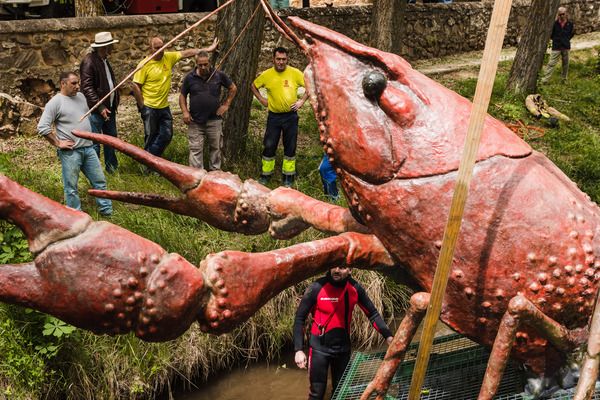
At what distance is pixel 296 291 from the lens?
654cm

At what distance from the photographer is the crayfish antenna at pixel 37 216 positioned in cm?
217

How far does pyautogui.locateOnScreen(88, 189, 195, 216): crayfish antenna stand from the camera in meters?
2.86

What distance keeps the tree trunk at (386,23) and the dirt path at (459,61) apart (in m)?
2.95

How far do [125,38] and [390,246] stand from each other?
29.0ft

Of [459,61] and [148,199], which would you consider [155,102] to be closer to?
[148,199]

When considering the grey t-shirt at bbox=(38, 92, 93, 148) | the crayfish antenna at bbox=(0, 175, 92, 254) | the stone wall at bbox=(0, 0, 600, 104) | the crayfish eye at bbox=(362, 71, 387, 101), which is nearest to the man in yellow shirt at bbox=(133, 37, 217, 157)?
the grey t-shirt at bbox=(38, 92, 93, 148)

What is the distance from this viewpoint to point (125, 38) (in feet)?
34.6

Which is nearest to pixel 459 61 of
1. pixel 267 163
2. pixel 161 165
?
pixel 267 163

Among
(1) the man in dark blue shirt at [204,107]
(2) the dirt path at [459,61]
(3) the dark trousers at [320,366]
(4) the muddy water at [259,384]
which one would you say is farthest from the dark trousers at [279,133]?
(2) the dirt path at [459,61]

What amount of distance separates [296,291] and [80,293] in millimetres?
4409

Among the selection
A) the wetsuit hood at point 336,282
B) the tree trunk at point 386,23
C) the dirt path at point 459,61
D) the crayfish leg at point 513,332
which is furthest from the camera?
the dirt path at point 459,61

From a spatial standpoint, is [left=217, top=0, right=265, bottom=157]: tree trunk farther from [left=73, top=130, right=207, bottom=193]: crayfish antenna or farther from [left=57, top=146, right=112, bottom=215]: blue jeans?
[left=73, top=130, right=207, bottom=193]: crayfish antenna

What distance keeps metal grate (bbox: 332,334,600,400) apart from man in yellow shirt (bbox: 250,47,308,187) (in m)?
4.39

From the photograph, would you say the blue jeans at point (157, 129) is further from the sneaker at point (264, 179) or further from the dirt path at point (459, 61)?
the dirt path at point (459, 61)
